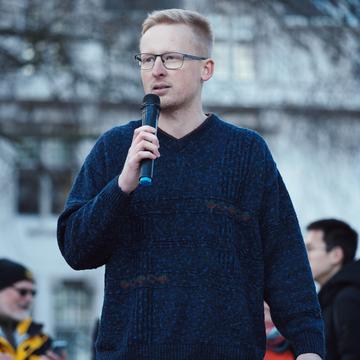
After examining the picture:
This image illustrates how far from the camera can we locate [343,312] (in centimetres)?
817

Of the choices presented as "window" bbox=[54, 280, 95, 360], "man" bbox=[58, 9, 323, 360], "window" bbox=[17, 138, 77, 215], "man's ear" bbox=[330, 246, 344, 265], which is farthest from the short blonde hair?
"window" bbox=[54, 280, 95, 360]

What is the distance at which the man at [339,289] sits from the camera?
8.11 meters

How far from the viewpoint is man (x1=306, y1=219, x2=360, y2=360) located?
A: 811 centimetres

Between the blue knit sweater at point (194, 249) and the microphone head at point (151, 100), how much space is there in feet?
0.61

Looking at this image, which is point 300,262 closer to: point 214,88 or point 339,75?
point 339,75

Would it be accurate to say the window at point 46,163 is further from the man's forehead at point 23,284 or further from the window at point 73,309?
the window at point 73,309

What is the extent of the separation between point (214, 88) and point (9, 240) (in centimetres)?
954

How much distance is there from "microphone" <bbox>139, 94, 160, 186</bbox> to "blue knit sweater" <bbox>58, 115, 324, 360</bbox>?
0.62 ft

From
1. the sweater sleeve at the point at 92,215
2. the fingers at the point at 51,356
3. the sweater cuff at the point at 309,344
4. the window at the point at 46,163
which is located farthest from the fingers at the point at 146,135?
the window at the point at 46,163

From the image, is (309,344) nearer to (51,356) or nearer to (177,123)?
(177,123)

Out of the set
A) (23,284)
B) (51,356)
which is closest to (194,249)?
(51,356)

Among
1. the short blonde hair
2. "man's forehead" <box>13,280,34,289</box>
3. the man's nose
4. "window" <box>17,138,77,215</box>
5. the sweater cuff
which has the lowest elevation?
the sweater cuff

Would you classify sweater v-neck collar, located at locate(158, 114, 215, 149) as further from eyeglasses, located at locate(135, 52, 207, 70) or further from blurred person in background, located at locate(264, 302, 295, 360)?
blurred person in background, located at locate(264, 302, 295, 360)

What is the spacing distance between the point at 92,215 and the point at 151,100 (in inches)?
17.6
